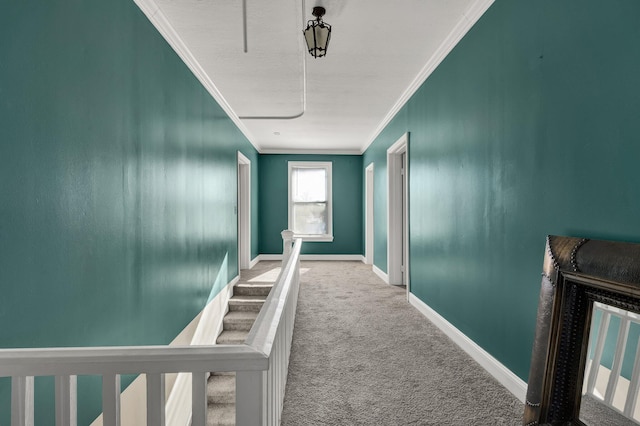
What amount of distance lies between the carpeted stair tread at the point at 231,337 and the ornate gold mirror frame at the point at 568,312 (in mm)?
3428

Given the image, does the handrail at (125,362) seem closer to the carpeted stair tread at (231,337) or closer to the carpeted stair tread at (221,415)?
the carpeted stair tread at (221,415)

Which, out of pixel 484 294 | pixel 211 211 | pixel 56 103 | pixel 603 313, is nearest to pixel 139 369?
pixel 56 103

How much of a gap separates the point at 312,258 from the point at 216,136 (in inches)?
185

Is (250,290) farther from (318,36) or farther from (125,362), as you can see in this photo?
(125,362)

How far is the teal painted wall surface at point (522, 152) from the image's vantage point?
4.91 feet

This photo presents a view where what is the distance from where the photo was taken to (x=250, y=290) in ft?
17.8

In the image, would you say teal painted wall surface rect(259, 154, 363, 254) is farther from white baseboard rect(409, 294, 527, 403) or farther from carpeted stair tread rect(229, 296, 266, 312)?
white baseboard rect(409, 294, 527, 403)

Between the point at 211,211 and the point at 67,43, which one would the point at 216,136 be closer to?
the point at 211,211

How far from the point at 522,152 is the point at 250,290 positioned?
167 inches

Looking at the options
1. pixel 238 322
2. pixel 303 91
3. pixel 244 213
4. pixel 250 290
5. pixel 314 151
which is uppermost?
pixel 303 91

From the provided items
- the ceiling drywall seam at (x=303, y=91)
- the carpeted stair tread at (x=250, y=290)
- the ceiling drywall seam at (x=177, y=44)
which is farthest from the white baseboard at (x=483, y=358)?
the ceiling drywall seam at (x=177, y=44)

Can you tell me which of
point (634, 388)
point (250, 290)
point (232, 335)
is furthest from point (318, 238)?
point (634, 388)

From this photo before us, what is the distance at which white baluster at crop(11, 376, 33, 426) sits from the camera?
1031mm

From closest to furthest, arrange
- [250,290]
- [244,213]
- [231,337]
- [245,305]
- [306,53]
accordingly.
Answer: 1. [306,53]
2. [231,337]
3. [245,305]
4. [250,290]
5. [244,213]
